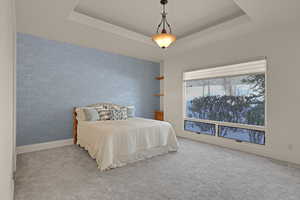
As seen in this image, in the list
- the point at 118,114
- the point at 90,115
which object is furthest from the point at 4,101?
the point at 118,114

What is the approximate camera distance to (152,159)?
9.53ft

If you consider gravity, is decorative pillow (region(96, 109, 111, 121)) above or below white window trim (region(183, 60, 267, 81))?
below

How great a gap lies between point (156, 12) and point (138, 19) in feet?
1.45

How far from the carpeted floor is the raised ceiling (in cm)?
280

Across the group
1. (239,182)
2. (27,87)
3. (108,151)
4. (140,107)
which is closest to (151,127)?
(108,151)

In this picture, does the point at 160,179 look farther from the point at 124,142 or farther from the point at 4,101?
the point at 4,101

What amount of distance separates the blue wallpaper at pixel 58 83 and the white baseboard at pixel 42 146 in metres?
0.09

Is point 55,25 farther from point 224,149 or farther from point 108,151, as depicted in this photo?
point 224,149

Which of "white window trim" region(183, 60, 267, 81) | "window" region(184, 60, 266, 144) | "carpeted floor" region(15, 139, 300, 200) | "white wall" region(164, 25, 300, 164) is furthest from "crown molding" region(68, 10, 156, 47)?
"carpeted floor" region(15, 139, 300, 200)

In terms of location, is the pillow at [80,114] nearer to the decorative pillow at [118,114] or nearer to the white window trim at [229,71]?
the decorative pillow at [118,114]

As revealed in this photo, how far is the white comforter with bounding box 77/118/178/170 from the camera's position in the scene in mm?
2502

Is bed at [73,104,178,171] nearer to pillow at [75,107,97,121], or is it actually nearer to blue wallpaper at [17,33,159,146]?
pillow at [75,107,97,121]

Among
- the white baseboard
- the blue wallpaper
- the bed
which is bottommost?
the white baseboard

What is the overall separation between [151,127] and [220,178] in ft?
4.70
